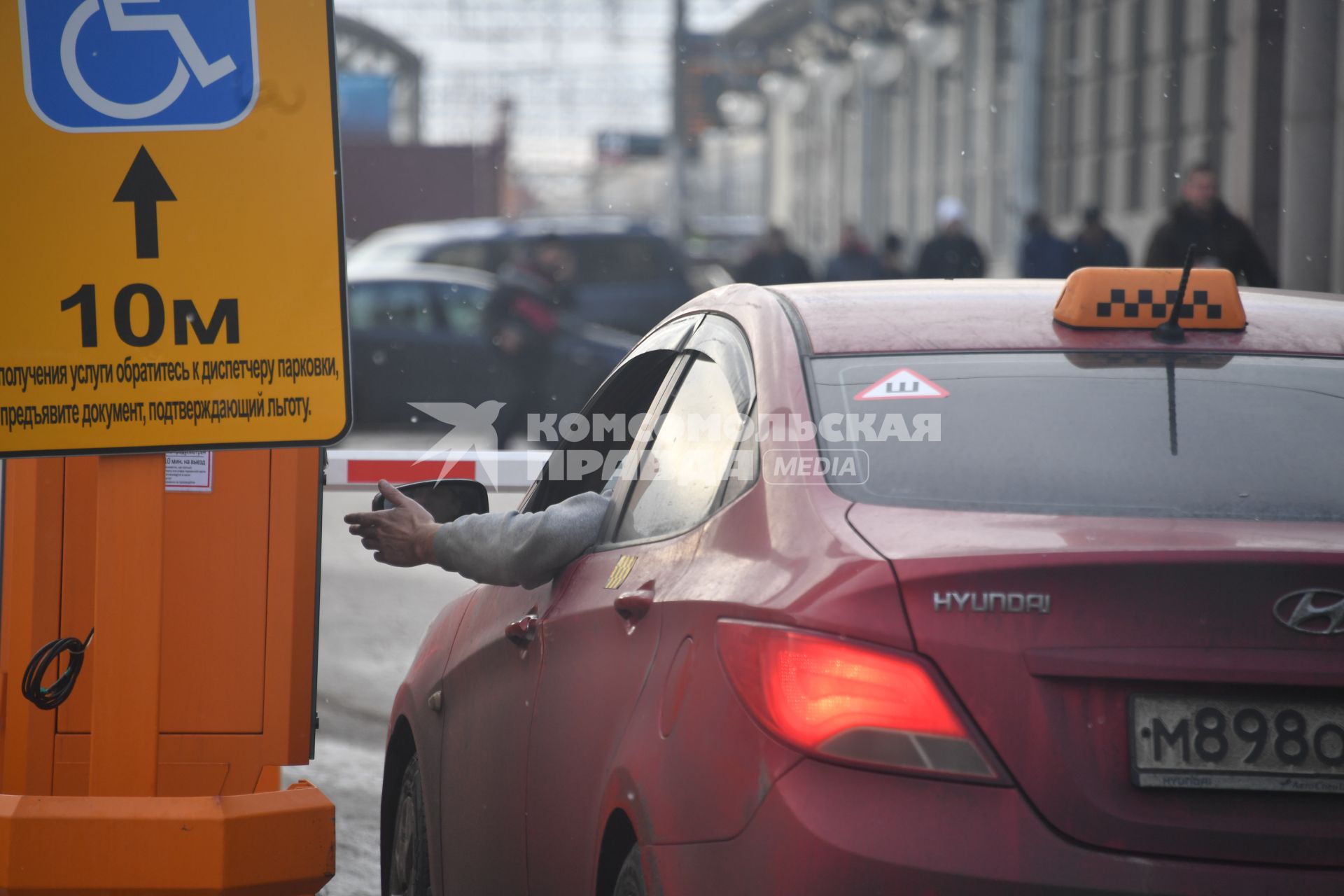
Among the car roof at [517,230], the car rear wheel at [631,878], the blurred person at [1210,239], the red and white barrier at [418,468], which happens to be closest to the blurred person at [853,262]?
the car roof at [517,230]

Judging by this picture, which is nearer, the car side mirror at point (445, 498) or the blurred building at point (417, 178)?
→ the car side mirror at point (445, 498)

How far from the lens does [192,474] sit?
14.3 ft

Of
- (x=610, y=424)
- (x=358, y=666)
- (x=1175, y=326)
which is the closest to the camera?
(x=1175, y=326)

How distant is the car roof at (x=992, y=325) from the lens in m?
3.14

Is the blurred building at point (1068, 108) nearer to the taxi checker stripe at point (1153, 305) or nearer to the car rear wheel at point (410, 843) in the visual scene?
the car rear wheel at point (410, 843)

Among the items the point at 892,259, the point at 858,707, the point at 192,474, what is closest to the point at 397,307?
the point at 892,259

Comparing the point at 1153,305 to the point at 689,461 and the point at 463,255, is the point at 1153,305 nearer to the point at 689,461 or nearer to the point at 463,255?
the point at 689,461

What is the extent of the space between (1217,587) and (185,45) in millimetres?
2038

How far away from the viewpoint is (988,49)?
30.5m

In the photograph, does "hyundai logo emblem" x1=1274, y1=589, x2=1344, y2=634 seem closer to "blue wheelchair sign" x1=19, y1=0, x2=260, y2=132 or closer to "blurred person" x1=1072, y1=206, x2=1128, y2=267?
"blue wheelchair sign" x1=19, y1=0, x2=260, y2=132

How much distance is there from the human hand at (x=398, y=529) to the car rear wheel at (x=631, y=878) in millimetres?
1066

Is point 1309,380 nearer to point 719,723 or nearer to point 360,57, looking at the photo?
point 719,723

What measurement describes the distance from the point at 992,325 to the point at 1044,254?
14941 mm

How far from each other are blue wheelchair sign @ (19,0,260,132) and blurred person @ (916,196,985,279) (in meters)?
15.1
